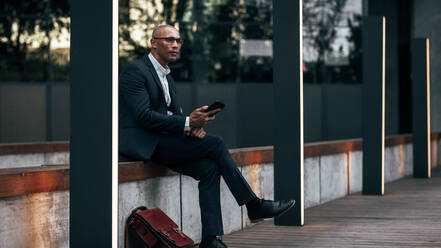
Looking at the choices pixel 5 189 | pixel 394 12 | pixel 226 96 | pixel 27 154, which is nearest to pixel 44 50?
pixel 226 96

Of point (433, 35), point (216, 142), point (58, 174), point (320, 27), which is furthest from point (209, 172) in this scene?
point (433, 35)

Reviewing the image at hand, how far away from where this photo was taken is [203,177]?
18.1 feet

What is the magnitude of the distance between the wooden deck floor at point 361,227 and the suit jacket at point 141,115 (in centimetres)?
116

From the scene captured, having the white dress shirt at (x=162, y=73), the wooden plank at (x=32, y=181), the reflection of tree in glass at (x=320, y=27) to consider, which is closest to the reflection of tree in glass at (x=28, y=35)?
the reflection of tree in glass at (x=320, y=27)

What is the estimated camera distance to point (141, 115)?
536cm

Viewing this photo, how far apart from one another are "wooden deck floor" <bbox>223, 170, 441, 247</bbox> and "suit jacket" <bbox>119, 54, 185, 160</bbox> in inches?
45.7

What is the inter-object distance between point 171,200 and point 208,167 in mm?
669

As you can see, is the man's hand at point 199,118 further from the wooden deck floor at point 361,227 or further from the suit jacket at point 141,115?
the wooden deck floor at point 361,227

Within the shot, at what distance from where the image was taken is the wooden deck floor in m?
6.17

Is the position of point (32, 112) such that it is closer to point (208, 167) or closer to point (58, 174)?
point (208, 167)

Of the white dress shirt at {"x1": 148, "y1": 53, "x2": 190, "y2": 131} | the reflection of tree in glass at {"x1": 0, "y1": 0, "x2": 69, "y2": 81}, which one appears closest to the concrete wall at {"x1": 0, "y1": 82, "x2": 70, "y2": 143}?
the reflection of tree in glass at {"x1": 0, "y1": 0, "x2": 69, "y2": 81}

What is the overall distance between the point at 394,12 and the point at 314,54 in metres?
5.28

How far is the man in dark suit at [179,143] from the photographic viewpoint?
17.7 ft

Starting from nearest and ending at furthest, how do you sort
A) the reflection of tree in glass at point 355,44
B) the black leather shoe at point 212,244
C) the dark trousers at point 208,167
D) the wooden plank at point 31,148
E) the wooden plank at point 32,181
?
the wooden plank at point 32,181 < the black leather shoe at point 212,244 < the dark trousers at point 208,167 < the wooden plank at point 31,148 < the reflection of tree in glass at point 355,44
